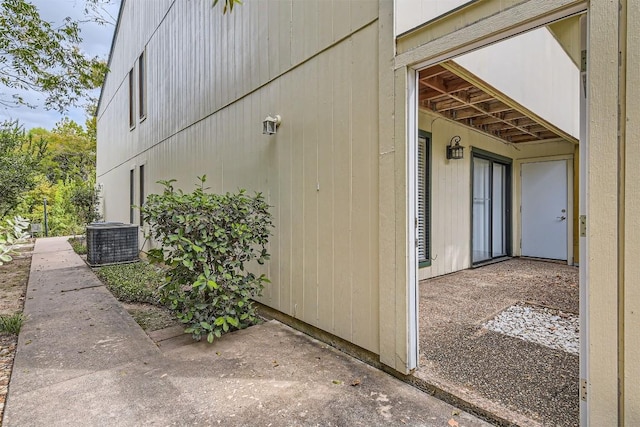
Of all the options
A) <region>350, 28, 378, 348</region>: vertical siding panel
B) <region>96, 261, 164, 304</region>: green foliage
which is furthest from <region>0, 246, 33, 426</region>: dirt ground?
<region>350, 28, 378, 348</region>: vertical siding panel

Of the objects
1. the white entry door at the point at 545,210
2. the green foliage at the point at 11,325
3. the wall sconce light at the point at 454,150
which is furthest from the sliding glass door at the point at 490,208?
the green foliage at the point at 11,325

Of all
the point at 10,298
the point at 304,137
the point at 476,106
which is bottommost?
the point at 10,298

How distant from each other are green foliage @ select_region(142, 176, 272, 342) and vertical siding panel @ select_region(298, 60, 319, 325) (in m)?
0.52

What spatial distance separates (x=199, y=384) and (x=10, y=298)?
4203 mm

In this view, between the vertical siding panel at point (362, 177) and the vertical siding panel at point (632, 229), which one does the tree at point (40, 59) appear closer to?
Answer: the vertical siding panel at point (362, 177)

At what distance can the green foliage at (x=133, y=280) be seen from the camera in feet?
15.1

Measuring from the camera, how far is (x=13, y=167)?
282 inches

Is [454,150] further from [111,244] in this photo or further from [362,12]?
[111,244]

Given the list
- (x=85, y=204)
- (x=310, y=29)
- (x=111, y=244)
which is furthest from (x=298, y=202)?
(x=85, y=204)

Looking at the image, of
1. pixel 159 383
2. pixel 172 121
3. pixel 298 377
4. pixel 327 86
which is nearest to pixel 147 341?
pixel 159 383

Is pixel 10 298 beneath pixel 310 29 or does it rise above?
beneath

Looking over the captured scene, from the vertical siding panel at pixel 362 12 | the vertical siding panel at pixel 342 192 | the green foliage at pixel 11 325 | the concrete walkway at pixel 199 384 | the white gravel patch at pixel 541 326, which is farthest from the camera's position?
the green foliage at pixel 11 325

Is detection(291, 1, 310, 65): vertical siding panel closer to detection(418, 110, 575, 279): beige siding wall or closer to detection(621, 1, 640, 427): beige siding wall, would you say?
→ detection(418, 110, 575, 279): beige siding wall

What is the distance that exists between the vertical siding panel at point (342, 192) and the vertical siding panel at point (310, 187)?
28cm
